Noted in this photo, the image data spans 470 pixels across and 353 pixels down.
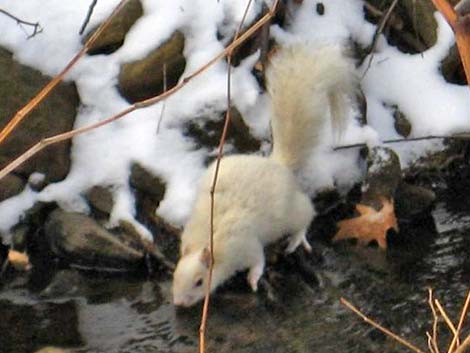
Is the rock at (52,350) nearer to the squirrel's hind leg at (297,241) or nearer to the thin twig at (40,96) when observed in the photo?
the squirrel's hind leg at (297,241)

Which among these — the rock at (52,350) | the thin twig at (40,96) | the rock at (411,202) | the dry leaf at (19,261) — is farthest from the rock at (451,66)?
the thin twig at (40,96)

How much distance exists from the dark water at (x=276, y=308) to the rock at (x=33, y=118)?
673mm

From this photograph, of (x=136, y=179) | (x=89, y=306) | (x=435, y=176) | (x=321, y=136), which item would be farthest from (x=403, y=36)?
(x=89, y=306)

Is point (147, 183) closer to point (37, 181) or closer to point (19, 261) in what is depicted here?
point (37, 181)

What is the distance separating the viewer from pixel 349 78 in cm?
454

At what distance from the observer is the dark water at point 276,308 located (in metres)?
4.07

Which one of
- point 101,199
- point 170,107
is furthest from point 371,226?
point 101,199

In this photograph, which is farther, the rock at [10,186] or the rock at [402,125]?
the rock at [402,125]

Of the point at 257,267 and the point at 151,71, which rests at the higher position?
the point at 151,71

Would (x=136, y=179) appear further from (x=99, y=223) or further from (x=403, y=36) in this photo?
(x=403, y=36)

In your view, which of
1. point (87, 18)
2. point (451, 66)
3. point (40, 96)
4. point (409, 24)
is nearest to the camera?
point (40, 96)

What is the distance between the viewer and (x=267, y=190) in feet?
14.7

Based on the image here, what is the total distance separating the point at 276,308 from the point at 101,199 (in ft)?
3.85

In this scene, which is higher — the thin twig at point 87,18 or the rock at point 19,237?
the thin twig at point 87,18
